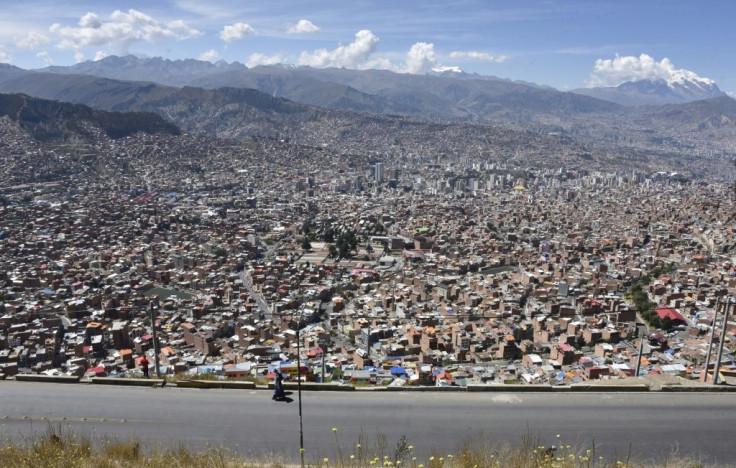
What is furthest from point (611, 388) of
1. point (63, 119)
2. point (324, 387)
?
point (63, 119)

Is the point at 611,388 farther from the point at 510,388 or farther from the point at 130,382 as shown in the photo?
the point at 130,382

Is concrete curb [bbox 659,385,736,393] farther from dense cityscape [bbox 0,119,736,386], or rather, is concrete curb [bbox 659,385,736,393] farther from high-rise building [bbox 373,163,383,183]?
high-rise building [bbox 373,163,383,183]

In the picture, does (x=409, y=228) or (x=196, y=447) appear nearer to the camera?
(x=196, y=447)

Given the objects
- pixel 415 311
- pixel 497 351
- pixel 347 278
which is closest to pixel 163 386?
pixel 497 351

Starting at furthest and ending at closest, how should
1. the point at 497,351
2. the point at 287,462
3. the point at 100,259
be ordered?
the point at 100,259 → the point at 497,351 → the point at 287,462

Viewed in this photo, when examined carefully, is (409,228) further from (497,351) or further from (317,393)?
(317,393)

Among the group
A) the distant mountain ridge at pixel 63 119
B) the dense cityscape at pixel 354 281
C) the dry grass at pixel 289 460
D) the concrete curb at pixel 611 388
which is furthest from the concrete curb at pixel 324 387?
the distant mountain ridge at pixel 63 119
